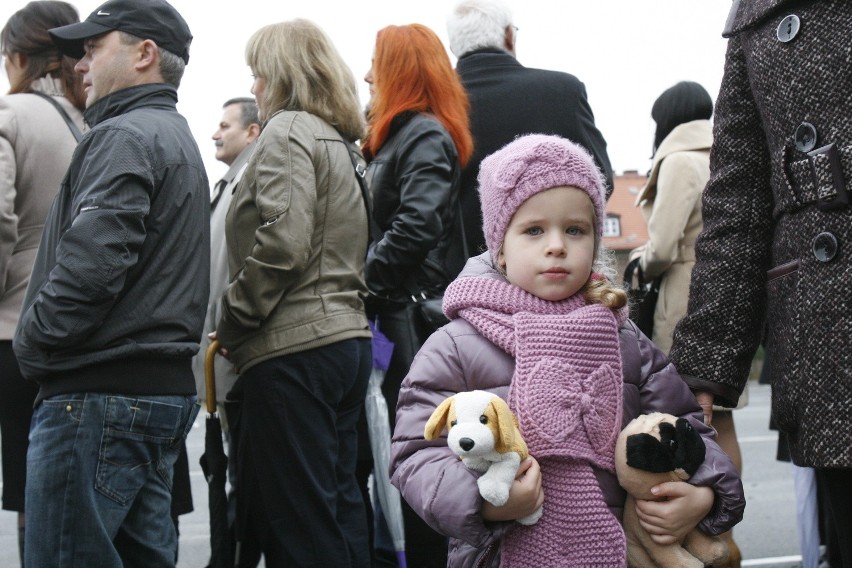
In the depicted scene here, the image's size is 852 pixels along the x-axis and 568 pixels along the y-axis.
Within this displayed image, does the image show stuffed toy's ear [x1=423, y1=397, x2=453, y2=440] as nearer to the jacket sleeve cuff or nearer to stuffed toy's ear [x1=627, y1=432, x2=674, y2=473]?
stuffed toy's ear [x1=627, y1=432, x2=674, y2=473]

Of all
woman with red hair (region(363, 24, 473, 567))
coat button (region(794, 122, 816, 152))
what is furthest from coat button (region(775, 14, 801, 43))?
woman with red hair (region(363, 24, 473, 567))

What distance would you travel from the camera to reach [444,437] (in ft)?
6.82

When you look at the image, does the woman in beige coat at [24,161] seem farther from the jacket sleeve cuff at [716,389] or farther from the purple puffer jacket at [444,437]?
the jacket sleeve cuff at [716,389]

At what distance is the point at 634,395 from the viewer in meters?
2.21

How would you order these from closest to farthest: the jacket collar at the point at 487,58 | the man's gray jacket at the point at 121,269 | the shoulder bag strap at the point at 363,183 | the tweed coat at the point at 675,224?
the man's gray jacket at the point at 121,269 < the shoulder bag strap at the point at 363,183 < the jacket collar at the point at 487,58 < the tweed coat at the point at 675,224

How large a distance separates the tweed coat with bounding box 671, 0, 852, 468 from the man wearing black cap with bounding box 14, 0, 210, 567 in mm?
1528

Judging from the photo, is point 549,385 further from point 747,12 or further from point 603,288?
point 747,12

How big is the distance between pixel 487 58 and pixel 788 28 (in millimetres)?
2490

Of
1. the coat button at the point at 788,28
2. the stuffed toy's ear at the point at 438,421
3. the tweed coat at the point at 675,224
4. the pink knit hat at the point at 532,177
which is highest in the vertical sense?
the coat button at the point at 788,28

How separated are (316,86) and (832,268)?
7.59 feet

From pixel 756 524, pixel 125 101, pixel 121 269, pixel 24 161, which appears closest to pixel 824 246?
pixel 121 269

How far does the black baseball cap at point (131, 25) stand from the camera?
3279mm

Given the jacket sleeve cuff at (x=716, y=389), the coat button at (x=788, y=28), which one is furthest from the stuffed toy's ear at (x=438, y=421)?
the coat button at (x=788, y=28)

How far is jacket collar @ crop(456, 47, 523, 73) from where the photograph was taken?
4355 millimetres
